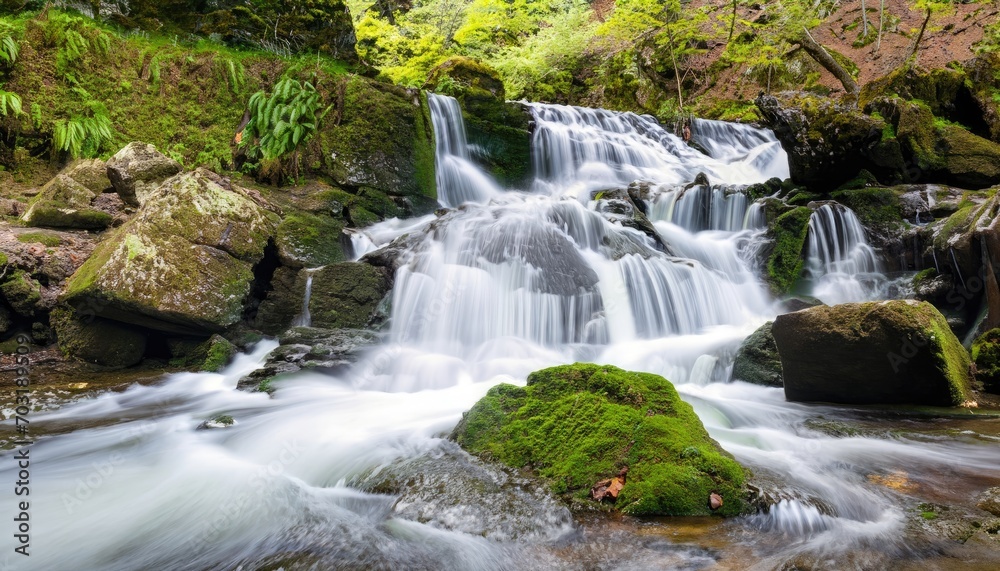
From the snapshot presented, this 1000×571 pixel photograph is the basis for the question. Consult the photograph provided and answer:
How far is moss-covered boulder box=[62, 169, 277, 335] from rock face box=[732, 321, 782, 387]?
655 centimetres

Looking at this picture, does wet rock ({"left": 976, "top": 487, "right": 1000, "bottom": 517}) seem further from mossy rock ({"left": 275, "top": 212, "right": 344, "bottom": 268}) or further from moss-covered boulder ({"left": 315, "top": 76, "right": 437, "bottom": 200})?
moss-covered boulder ({"left": 315, "top": 76, "right": 437, "bottom": 200})

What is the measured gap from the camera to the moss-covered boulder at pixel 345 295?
746 cm

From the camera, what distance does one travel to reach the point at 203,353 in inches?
274

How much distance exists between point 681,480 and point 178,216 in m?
7.30

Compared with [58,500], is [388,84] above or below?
above

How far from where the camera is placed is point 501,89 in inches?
616

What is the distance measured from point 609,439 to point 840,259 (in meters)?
8.44

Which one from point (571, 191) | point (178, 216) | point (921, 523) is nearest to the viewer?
point (921, 523)

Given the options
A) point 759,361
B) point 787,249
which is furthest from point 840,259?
point 759,361

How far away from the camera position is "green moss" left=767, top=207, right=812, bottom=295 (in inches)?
365

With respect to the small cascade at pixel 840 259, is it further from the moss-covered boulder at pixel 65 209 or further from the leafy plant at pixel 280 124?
the moss-covered boulder at pixel 65 209

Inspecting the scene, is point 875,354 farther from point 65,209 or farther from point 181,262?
point 65,209

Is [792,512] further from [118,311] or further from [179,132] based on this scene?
[179,132]

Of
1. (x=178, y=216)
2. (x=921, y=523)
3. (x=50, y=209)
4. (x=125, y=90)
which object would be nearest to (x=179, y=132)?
(x=125, y=90)
